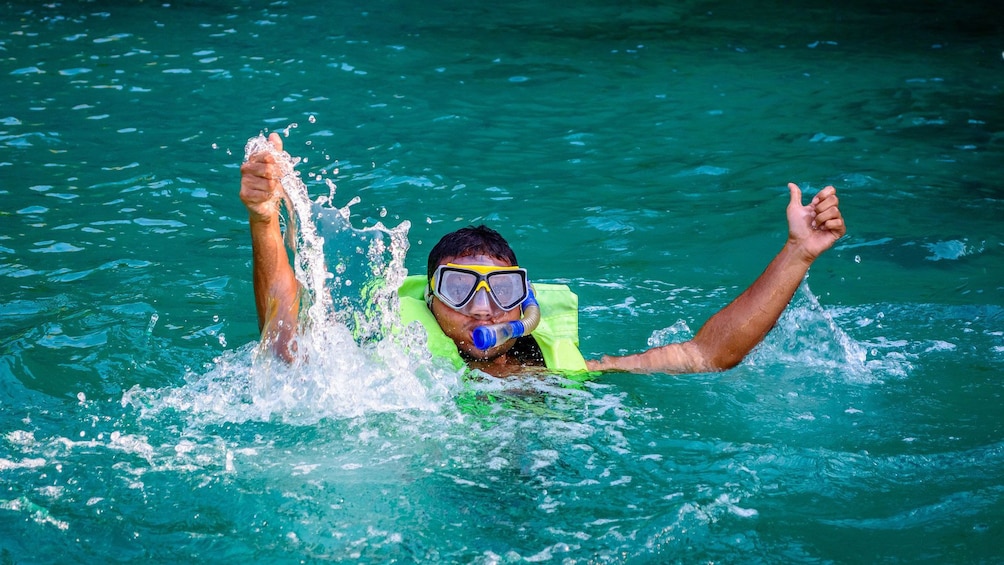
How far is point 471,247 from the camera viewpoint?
17.3 feet

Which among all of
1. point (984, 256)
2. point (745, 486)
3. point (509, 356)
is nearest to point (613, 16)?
point (984, 256)

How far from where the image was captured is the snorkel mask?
512 centimetres

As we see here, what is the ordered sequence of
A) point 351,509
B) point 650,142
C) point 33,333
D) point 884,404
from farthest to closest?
point 650,142 → point 33,333 → point 884,404 → point 351,509

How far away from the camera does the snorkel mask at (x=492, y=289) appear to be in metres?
5.12

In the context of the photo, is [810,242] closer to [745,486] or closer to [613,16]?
[745,486]

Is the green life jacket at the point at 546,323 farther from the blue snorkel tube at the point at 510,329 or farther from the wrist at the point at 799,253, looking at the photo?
the wrist at the point at 799,253

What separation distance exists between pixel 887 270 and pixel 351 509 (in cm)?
448

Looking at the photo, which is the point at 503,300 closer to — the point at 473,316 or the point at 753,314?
the point at 473,316

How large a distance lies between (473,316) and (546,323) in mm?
539

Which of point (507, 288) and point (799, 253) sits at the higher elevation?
point (799, 253)

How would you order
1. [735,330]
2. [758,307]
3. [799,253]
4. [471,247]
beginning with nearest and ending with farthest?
[799,253] → [758,307] → [735,330] → [471,247]

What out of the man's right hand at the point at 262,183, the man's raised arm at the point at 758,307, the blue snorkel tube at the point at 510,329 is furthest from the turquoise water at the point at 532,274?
the man's right hand at the point at 262,183

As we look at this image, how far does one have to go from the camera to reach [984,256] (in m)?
7.29

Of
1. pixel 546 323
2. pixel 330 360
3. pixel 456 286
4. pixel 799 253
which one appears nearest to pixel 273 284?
pixel 330 360
